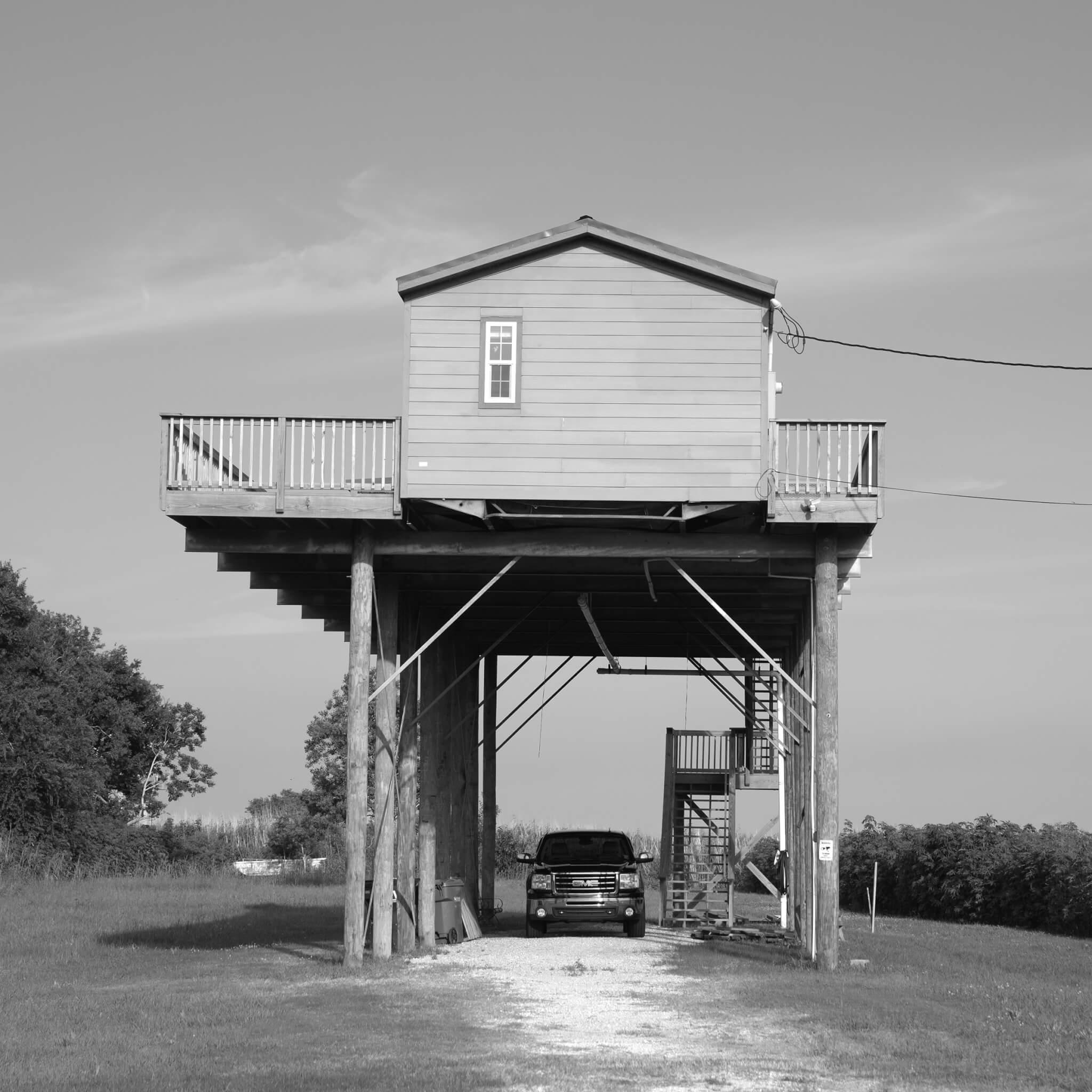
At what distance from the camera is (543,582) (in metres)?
28.2

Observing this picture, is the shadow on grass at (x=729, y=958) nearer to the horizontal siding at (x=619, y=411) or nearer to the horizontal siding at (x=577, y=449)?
the horizontal siding at (x=577, y=449)

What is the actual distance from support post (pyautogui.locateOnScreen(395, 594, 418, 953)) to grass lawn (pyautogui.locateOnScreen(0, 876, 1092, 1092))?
1190 millimetres

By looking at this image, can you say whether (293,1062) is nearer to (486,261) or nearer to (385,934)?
(385,934)

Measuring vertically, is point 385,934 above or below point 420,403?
below

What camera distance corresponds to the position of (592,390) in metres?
23.7

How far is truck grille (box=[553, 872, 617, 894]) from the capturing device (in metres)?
28.7

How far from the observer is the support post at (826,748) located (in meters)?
22.8

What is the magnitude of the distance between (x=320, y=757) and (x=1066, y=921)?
1527 inches

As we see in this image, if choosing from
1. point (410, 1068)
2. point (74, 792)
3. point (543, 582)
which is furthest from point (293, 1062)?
point (74, 792)

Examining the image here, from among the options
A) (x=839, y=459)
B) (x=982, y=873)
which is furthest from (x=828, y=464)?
(x=982, y=873)

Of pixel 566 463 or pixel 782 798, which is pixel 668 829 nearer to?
pixel 782 798

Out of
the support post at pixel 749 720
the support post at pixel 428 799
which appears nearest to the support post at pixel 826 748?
the support post at pixel 428 799

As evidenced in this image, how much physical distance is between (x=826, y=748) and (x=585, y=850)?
7.64m

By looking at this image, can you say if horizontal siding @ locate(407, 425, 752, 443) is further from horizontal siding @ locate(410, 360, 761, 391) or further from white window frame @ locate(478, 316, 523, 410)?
horizontal siding @ locate(410, 360, 761, 391)
